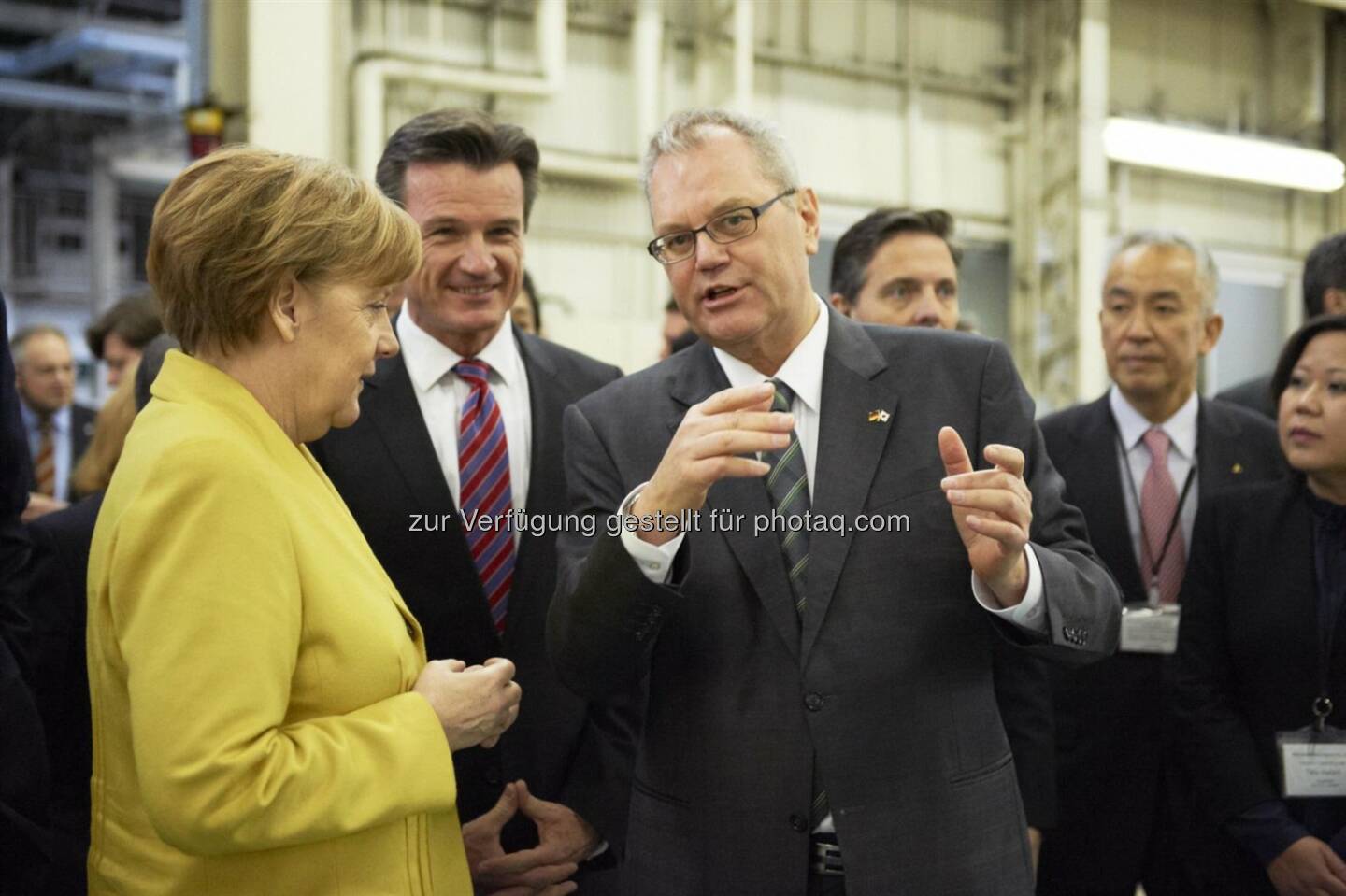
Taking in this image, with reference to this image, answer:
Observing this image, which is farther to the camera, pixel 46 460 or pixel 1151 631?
pixel 46 460

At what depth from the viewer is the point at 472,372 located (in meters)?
2.26

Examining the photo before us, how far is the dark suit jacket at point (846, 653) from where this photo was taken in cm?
169

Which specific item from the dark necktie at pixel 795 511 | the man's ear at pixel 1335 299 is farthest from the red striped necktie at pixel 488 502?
the man's ear at pixel 1335 299

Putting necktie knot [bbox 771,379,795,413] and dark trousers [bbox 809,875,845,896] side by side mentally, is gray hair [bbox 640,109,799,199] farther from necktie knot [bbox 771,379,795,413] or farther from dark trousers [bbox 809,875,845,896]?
dark trousers [bbox 809,875,845,896]

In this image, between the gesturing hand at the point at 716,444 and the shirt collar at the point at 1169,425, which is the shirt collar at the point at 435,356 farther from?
the shirt collar at the point at 1169,425

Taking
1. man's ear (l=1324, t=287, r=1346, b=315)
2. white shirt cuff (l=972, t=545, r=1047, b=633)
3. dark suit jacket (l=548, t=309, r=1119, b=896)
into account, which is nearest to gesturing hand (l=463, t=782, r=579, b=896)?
dark suit jacket (l=548, t=309, r=1119, b=896)

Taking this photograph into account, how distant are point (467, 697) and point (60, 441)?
14.6 ft

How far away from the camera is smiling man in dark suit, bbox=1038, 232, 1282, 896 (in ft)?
8.78

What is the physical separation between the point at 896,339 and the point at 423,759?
0.94 metres

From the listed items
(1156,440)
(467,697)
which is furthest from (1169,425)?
(467,697)

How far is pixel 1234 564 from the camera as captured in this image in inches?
98.7

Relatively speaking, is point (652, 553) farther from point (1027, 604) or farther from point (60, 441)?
point (60, 441)

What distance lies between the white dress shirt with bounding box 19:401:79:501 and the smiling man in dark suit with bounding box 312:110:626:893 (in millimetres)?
3598

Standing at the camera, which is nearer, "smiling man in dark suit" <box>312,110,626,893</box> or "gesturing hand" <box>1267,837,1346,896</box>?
"smiling man in dark suit" <box>312,110,626,893</box>
